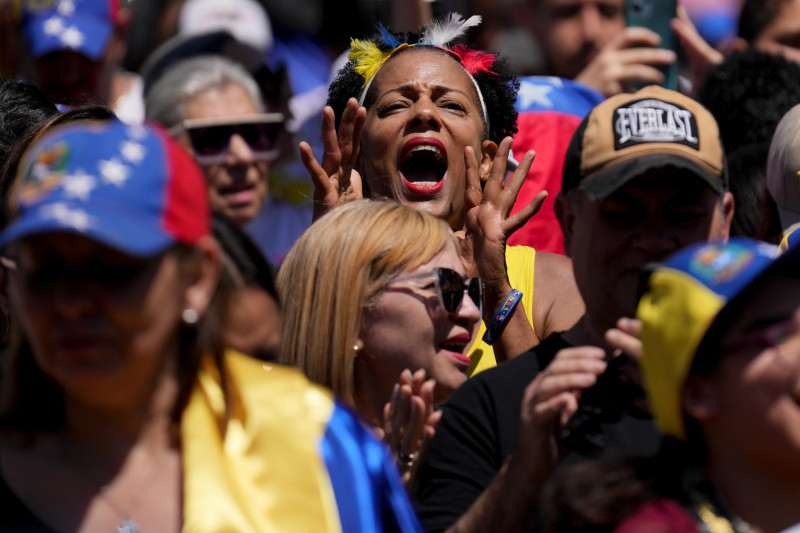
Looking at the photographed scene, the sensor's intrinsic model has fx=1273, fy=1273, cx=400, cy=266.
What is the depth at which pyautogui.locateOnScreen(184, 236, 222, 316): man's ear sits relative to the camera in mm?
2270

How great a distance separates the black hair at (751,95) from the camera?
526 centimetres

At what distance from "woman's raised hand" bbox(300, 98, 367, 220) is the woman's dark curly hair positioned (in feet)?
0.94

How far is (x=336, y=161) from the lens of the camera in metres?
4.35

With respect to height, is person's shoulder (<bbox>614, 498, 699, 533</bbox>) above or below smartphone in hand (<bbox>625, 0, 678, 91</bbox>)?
above

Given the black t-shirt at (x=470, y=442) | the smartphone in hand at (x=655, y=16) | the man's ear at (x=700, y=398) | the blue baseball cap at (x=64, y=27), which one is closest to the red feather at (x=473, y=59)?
the smartphone in hand at (x=655, y=16)

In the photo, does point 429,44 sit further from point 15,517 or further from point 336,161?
point 15,517

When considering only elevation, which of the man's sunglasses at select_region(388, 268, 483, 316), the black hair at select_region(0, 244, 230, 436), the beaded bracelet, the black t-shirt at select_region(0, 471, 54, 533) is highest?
the black hair at select_region(0, 244, 230, 436)

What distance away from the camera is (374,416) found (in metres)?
3.41

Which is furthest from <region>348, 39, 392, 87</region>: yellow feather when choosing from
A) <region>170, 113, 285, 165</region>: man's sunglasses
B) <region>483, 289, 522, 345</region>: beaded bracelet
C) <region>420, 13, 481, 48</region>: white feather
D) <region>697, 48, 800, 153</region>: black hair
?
<region>697, 48, 800, 153</region>: black hair

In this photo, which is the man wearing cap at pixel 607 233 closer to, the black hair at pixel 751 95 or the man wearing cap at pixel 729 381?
the man wearing cap at pixel 729 381

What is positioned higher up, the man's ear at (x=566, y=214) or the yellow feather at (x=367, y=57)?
the yellow feather at (x=367, y=57)

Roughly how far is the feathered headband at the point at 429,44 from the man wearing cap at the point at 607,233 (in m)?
1.42

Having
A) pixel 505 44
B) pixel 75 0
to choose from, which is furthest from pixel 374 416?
pixel 505 44

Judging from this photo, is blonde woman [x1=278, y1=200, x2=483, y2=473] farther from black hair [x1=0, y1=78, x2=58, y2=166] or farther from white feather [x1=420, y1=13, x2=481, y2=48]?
white feather [x1=420, y1=13, x2=481, y2=48]
